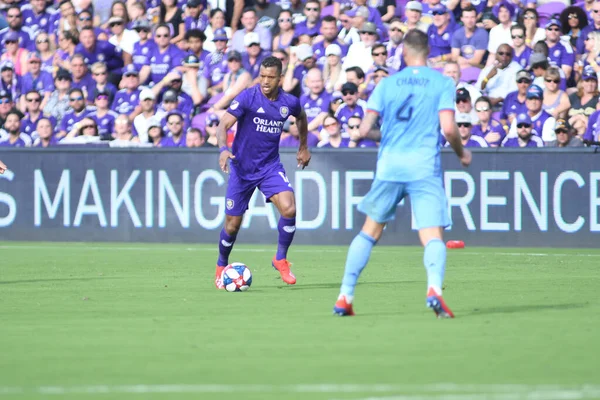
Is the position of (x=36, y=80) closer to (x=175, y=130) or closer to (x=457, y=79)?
(x=175, y=130)

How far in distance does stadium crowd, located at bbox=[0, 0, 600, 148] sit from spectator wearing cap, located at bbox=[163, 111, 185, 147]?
2 cm

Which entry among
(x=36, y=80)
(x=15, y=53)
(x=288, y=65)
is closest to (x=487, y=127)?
(x=288, y=65)

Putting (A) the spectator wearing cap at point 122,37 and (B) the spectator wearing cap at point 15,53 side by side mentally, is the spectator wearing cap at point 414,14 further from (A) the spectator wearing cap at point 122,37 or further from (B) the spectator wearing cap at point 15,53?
(B) the spectator wearing cap at point 15,53

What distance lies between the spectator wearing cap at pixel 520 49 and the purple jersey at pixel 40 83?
894 cm

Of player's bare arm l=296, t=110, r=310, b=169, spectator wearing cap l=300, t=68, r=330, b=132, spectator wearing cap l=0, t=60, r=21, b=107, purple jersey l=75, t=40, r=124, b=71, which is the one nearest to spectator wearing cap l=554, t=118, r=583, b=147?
spectator wearing cap l=300, t=68, r=330, b=132

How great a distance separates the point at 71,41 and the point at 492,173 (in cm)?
942

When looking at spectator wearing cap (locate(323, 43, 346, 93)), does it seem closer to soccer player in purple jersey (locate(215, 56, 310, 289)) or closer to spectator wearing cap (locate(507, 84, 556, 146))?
spectator wearing cap (locate(507, 84, 556, 146))

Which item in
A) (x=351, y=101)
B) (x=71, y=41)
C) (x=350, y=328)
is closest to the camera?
(x=350, y=328)

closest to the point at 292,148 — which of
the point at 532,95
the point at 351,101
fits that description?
the point at 351,101

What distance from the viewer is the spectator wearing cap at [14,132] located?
2183 cm

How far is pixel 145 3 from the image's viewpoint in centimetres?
2472

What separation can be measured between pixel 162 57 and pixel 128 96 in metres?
1.17

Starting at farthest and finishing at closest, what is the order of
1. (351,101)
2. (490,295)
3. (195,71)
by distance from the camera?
(195,71) → (351,101) → (490,295)

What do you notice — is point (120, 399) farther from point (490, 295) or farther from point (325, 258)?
point (325, 258)
